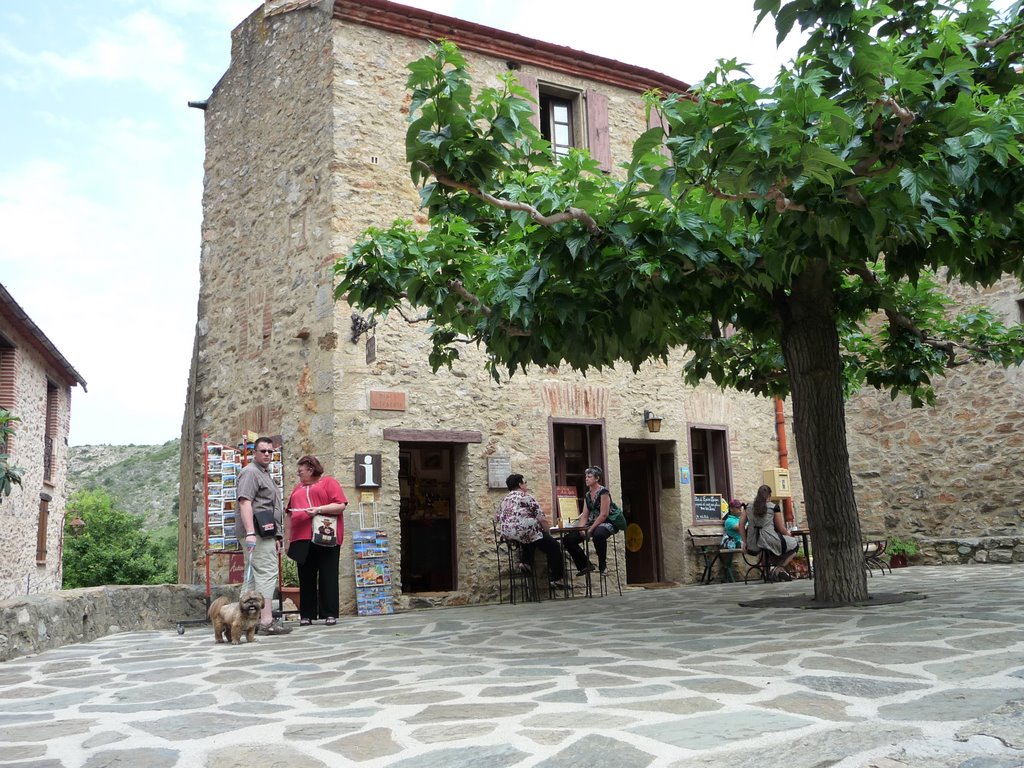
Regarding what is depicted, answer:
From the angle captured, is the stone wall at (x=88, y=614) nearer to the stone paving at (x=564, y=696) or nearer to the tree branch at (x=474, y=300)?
the stone paving at (x=564, y=696)

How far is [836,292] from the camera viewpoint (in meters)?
8.18

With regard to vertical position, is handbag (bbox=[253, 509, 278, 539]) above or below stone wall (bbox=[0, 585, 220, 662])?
above

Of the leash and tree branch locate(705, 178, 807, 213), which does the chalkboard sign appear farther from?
tree branch locate(705, 178, 807, 213)

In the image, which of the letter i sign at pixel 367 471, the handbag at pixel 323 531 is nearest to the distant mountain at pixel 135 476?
the letter i sign at pixel 367 471

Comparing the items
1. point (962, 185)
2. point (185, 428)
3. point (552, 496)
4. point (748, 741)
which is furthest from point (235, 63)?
point (748, 741)

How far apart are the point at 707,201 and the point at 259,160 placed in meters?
8.54

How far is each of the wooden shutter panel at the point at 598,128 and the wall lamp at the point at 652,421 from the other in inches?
129

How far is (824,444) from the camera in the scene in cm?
725

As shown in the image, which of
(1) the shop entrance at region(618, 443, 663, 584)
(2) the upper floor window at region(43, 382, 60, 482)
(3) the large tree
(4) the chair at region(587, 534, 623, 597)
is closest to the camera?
(3) the large tree

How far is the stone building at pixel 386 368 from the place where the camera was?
10.2 meters

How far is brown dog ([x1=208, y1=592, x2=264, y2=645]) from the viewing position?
6.88m

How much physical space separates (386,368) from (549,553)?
273 centimetres

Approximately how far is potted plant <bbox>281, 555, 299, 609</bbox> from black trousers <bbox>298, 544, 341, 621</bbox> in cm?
105

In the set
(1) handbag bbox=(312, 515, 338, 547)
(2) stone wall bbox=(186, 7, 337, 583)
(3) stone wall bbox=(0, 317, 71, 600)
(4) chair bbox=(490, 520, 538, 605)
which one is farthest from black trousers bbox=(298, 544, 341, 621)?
(3) stone wall bbox=(0, 317, 71, 600)
